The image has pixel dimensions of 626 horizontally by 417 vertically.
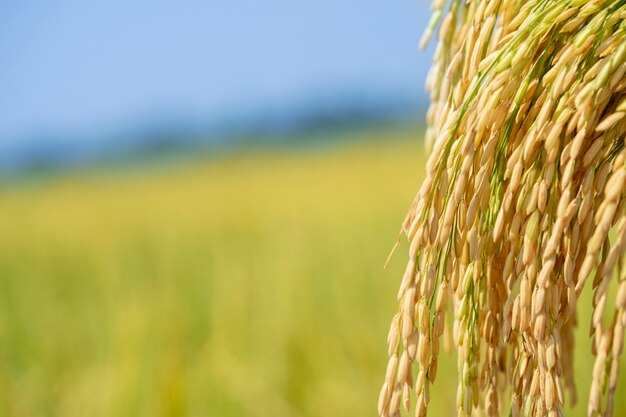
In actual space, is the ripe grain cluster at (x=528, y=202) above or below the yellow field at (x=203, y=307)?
above

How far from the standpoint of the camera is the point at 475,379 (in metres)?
0.83

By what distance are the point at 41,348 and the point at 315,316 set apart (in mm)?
797

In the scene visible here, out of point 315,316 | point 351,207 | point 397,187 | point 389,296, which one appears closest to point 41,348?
point 315,316

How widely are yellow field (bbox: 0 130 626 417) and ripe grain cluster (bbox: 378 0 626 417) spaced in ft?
3.87

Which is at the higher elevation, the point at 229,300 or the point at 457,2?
the point at 457,2

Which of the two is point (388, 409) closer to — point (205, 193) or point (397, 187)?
point (397, 187)

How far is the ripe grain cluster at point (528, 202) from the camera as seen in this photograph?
0.70 m

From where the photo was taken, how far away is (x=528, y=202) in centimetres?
75

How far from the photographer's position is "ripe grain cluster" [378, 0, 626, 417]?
27.7 inches

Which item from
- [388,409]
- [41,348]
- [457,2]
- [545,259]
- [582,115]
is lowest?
[41,348]

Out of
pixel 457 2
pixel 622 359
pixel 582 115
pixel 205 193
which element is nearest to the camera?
pixel 582 115

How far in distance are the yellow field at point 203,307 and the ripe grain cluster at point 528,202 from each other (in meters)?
1.18

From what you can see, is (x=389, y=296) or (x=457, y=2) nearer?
(x=457, y=2)

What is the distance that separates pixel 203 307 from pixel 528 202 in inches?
75.1
